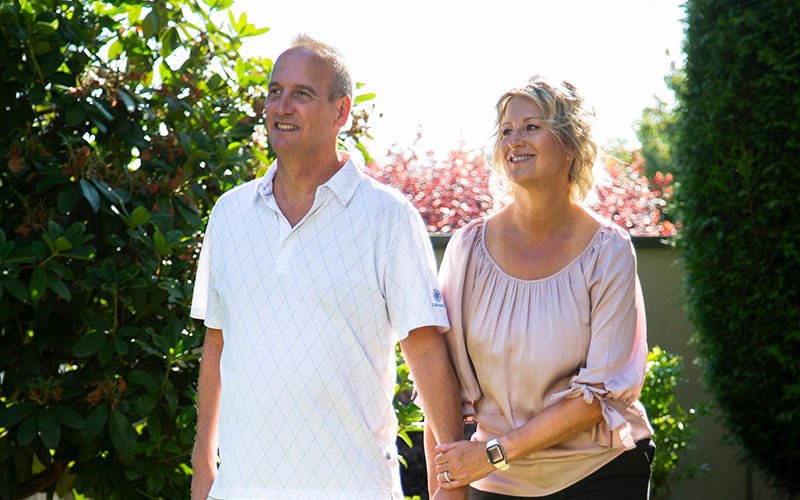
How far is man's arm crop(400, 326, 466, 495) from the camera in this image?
2.83 meters

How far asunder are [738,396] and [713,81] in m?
1.81

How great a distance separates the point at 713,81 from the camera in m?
6.25

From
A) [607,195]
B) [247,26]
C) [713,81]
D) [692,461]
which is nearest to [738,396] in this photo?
[692,461]

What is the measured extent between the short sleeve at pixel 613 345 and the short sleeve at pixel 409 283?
0.41 m

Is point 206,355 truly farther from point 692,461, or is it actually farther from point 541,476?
point 692,461

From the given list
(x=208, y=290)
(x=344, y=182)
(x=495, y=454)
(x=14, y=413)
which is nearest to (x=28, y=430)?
(x=14, y=413)

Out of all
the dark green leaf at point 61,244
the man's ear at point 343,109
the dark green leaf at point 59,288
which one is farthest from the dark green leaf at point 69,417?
the man's ear at point 343,109

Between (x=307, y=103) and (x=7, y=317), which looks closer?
(x=307, y=103)

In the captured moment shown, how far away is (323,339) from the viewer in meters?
2.71

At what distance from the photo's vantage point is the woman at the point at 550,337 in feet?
9.41

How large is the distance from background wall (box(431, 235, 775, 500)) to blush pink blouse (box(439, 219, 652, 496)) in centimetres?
405

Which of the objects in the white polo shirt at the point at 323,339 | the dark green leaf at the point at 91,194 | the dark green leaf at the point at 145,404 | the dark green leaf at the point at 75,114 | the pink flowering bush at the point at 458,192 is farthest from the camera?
the pink flowering bush at the point at 458,192

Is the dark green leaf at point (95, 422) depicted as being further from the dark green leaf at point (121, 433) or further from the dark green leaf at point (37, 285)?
the dark green leaf at point (37, 285)

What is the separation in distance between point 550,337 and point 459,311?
0.29 meters
